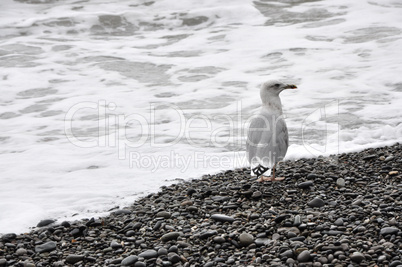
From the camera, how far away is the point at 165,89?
31.6 ft

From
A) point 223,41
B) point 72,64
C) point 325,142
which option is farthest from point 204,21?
point 325,142

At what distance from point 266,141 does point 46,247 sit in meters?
2.22

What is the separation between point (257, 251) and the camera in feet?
11.6

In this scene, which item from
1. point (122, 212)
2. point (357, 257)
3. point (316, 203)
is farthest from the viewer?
point (122, 212)

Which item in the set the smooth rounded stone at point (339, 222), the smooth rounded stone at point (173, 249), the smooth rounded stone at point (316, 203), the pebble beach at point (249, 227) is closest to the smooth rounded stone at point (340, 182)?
the pebble beach at point (249, 227)

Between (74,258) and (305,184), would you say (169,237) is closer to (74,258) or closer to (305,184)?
(74,258)

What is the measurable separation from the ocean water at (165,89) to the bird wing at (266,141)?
0.95 meters

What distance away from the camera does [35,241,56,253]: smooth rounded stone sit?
3920 millimetres

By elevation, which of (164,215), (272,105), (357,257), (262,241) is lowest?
(164,215)

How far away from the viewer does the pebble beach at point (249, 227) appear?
3.41 m

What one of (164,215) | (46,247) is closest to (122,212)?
(164,215)

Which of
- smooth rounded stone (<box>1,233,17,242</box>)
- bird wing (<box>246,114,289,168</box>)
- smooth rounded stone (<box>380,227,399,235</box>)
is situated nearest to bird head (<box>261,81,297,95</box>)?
bird wing (<box>246,114,289,168</box>)

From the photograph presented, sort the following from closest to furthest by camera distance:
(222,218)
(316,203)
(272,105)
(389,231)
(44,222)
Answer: (389,231) → (222,218) → (316,203) → (44,222) → (272,105)

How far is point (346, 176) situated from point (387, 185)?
45 cm
